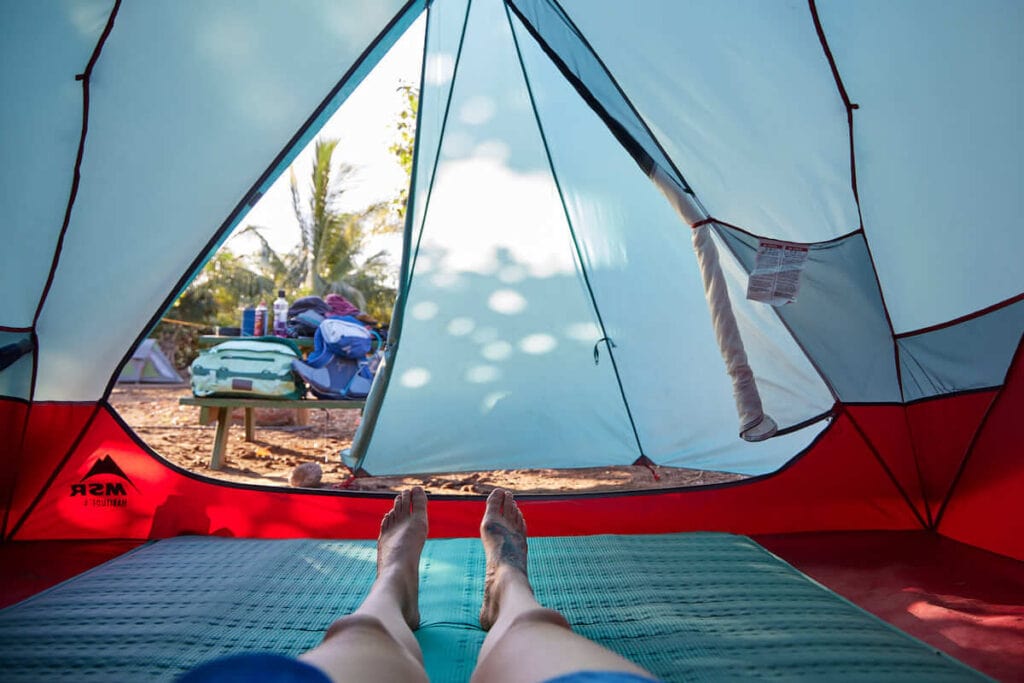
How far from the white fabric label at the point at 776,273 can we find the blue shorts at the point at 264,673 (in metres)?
1.50

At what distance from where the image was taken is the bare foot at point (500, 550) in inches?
54.4

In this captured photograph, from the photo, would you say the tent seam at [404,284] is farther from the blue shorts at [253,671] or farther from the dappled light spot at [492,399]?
the blue shorts at [253,671]

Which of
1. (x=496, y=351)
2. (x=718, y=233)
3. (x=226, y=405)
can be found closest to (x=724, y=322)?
(x=718, y=233)

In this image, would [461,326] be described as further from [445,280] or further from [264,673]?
[264,673]

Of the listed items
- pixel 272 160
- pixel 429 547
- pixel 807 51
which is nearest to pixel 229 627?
pixel 429 547

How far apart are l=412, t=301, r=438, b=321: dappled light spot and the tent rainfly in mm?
827

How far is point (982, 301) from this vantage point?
198 cm

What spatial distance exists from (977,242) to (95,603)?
2420 mm

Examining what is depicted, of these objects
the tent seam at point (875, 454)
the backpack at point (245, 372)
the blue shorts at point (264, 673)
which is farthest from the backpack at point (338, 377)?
the blue shorts at point (264, 673)

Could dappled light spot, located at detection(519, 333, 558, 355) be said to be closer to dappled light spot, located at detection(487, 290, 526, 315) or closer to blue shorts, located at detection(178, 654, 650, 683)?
dappled light spot, located at detection(487, 290, 526, 315)

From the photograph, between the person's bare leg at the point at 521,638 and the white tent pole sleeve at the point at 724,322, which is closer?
the person's bare leg at the point at 521,638

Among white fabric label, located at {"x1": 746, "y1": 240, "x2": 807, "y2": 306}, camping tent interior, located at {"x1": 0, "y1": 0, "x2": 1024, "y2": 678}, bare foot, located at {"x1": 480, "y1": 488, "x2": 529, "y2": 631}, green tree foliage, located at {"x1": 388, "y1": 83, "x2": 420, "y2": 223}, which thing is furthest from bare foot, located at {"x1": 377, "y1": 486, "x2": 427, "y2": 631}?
green tree foliage, located at {"x1": 388, "y1": 83, "x2": 420, "y2": 223}

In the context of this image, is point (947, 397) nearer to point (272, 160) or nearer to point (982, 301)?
point (982, 301)

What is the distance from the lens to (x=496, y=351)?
294 cm
